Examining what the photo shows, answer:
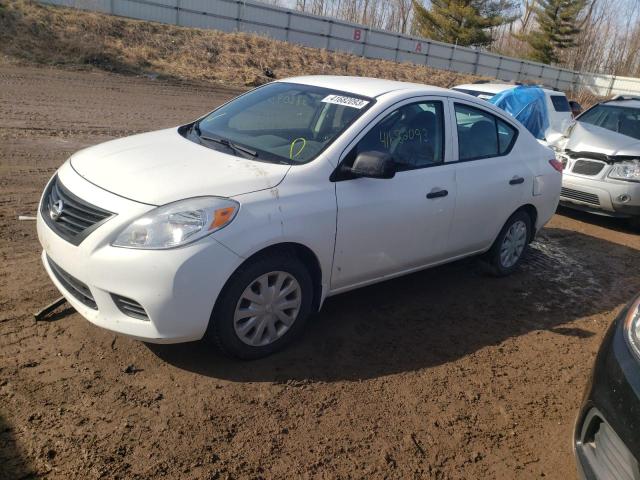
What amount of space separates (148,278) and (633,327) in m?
2.41

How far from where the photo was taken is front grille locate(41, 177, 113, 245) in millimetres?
3223

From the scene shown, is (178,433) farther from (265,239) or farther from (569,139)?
(569,139)

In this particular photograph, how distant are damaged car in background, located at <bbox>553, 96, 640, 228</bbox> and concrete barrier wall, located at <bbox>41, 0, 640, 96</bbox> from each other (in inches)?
777

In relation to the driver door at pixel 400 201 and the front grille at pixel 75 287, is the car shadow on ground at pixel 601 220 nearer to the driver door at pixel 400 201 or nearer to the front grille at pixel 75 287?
the driver door at pixel 400 201

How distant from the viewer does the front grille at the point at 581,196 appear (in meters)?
7.91

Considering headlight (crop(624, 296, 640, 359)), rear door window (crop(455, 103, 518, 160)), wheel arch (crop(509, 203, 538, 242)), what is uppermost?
rear door window (crop(455, 103, 518, 160))

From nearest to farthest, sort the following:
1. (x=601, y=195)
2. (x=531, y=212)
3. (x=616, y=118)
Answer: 1. (x=531, y=212)
2. (x=601, y=195)
3. (x=616, y=118)

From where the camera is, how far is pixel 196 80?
62.7 feet

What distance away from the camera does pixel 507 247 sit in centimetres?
552

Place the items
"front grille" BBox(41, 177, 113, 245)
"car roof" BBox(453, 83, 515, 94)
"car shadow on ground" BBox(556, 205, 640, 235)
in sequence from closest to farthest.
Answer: "front grille" BBox(41, 177, 113, 245)
"car shadow on ground" BBox(556, 205, 640, 235)
"car roof" BBox(453, 83, 515, 94)

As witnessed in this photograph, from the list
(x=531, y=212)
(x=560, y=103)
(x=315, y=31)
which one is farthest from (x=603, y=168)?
(x=315, y=31)

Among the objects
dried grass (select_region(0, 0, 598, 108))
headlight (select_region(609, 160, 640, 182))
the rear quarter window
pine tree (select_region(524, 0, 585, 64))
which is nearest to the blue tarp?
the rear quarter window

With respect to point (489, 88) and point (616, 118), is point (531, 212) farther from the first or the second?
point (489, 88)

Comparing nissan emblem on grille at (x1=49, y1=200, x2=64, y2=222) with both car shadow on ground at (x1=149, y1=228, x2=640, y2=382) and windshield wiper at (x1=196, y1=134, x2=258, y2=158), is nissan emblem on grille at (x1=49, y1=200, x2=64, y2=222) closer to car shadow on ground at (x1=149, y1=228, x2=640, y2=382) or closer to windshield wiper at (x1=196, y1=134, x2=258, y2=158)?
car shadow on ground at (x1=149, y1=228, x2=640, y2=382)
